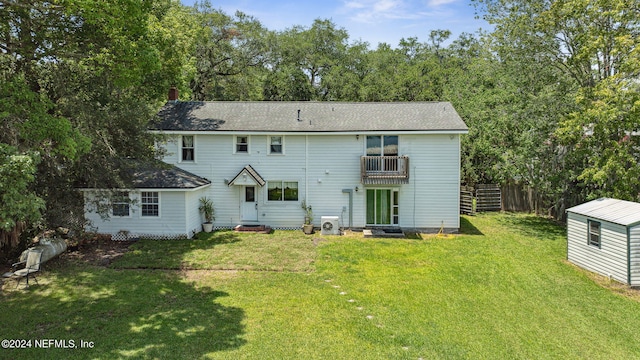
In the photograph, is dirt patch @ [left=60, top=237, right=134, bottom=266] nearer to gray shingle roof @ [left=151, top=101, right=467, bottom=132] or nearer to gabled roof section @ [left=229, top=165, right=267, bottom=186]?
gabled roof section @ [left=229, top=165, right=267, bottom=186]

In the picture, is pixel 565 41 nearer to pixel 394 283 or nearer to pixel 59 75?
pixel 394 283

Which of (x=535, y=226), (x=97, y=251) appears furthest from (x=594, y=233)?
(x=97, y=251)

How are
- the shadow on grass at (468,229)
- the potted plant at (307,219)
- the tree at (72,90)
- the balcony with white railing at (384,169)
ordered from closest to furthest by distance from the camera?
the tree at (72,90) < the balcony with white railing at (384,169) < the potted plant at (307,219) < the shadow on grass at (468,229)

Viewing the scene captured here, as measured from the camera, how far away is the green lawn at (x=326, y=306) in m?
7.55

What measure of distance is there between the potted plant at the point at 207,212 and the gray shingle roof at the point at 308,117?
11.7 feet

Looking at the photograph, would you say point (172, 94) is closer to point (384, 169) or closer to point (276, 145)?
point (276, 145)

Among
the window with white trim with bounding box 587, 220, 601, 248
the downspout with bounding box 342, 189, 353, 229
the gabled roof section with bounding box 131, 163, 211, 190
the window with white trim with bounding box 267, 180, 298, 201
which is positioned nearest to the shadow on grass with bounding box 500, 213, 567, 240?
the window with white trim with bounding box 587, 220, 601, 248

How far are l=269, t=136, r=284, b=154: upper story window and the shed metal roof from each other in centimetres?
1257

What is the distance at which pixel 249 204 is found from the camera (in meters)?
18.4

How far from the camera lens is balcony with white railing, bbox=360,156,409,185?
17281 millimetres

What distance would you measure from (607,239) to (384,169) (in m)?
8.84

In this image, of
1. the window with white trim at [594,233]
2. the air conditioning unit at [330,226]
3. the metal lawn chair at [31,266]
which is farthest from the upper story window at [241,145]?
the window with white trim at [594,233]

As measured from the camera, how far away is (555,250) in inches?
584

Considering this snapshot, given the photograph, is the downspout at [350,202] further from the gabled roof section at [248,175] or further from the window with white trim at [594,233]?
the window with white trim at [594,233]
